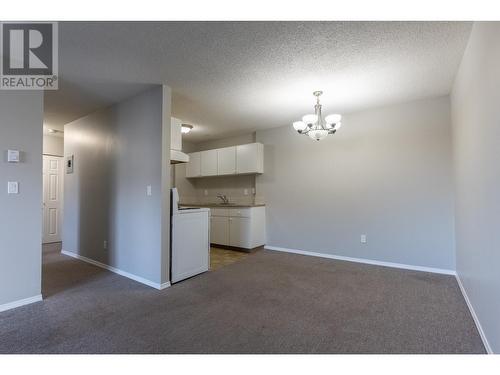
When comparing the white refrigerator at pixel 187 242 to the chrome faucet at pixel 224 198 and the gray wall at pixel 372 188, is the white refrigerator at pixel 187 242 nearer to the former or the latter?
the gray wall at pixel 372 188

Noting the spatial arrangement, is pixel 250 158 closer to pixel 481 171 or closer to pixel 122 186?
pixel 122 186

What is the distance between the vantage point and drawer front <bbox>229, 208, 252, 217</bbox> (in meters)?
4.81

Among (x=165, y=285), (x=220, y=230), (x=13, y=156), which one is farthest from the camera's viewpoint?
(x=220, y=230)

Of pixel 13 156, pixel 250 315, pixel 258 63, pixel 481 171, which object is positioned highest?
pixel 258 63

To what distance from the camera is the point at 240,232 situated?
4.88m

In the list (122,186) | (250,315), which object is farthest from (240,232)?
(250,315)

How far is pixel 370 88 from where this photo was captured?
318 cm

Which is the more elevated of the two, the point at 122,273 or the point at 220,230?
the point at 220,230

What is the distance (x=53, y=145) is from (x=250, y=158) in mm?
4604

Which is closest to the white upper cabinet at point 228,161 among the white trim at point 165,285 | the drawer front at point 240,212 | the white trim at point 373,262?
the drawer front at point 240,212

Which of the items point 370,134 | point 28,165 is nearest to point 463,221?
point 370,134

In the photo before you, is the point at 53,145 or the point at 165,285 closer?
the point at 165,285

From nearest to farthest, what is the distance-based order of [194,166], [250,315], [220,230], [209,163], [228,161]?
[250,315]
[220,230]
[228,161]
[209,163]
[194,166]

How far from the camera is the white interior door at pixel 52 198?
5.61 meters
